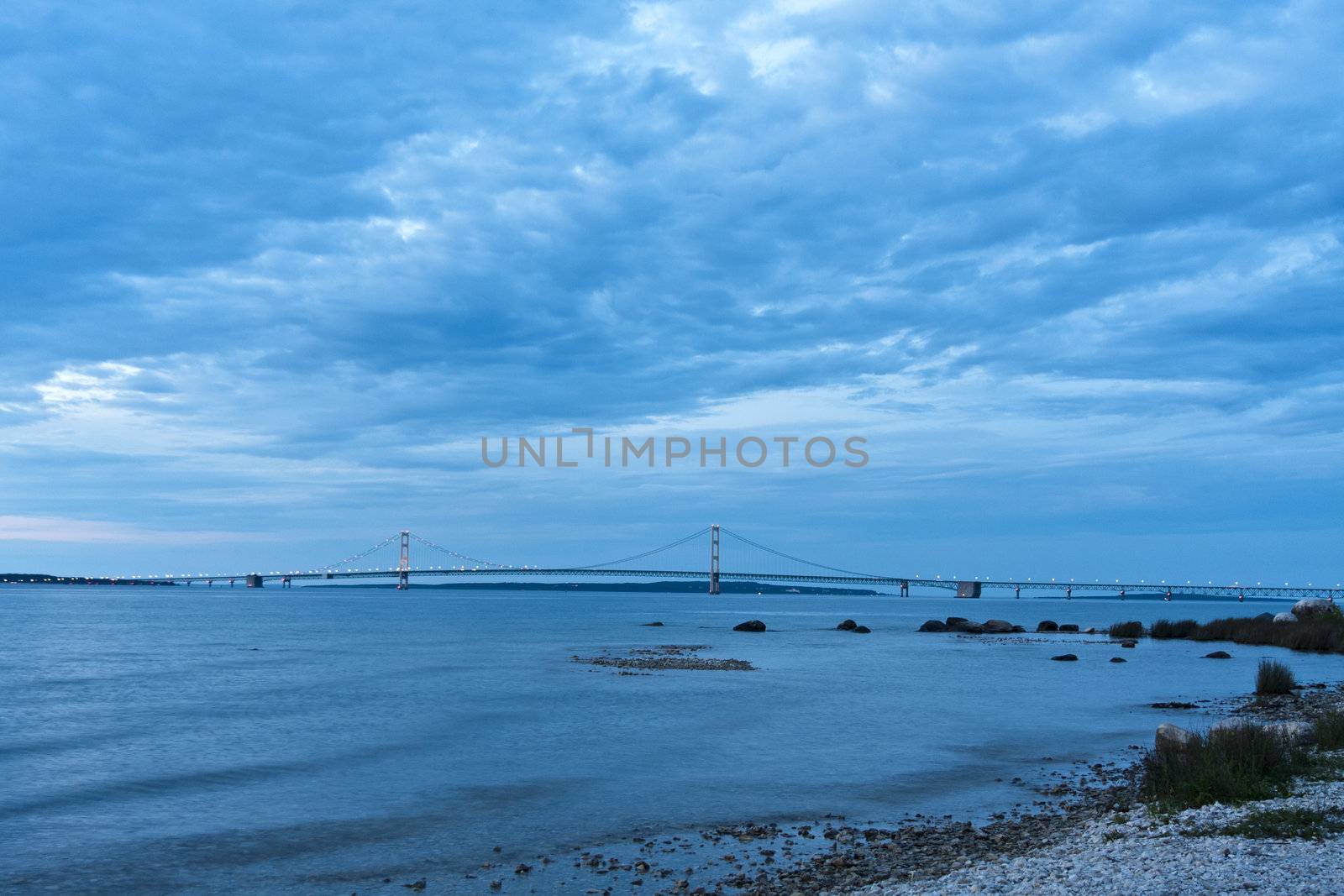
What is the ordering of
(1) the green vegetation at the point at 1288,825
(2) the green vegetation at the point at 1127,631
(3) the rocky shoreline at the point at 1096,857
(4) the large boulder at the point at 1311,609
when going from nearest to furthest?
(3) the rocky shoreline at the point at 1096,857
(1) the green vegetation at the point at 1288,825
(4) the large boulder at the point at 1311,609
(2) the green vegetation at the point at 1127,631

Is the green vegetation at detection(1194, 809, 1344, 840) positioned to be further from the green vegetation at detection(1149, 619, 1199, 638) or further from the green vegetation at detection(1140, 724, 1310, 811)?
the green vegetation at detection(1149, 619, 1199, 638)

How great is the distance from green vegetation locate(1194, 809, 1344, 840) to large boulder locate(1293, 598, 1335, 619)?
59.8m

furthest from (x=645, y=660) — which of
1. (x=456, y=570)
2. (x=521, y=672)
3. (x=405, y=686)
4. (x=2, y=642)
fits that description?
(x=456, y=570)

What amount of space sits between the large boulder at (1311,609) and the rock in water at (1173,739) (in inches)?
2197

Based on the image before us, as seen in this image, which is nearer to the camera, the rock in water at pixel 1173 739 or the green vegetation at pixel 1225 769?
the green vegetation at pixel 1225 769

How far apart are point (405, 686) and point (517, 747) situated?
15830mm

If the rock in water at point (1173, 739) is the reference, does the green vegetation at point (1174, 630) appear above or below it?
below

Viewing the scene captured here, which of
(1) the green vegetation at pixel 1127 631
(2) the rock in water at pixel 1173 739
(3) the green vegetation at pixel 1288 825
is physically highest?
(2) the rock in water at pixel 1173 739

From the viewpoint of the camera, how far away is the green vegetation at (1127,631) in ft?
243

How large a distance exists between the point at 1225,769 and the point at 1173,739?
2351 mm

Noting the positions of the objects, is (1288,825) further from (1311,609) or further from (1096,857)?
(1311,609)

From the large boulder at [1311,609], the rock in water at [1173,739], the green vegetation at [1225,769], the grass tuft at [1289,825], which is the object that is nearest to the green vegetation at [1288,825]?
the grass tuft at [1289,825]

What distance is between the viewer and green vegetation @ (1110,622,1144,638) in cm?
7400

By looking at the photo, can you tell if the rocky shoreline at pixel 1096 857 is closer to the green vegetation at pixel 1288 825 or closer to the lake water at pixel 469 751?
the green vegetation at pixel 1288 825
